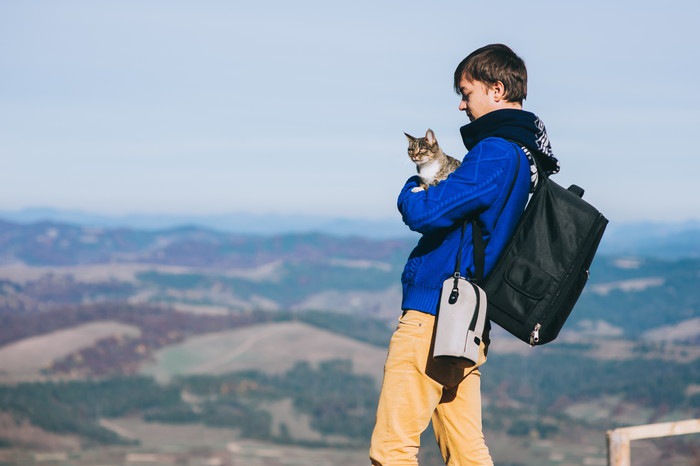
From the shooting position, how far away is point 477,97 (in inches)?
206

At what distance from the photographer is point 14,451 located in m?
127

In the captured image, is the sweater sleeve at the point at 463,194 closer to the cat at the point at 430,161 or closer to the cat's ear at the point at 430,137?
the cat at the point at 430,161

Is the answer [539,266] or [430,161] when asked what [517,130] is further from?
[430,161]

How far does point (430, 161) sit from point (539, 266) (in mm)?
1234

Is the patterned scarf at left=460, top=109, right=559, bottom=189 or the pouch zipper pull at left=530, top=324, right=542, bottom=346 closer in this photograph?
the pouch zipper pull at left=530, top=324, right=542, bottom=346

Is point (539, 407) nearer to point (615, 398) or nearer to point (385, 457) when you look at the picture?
point (615, 398)

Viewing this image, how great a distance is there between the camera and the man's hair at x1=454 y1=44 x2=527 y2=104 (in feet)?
16.8

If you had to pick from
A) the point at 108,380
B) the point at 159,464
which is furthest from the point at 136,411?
the point at 159,464

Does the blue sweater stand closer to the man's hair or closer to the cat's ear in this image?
the man's hair

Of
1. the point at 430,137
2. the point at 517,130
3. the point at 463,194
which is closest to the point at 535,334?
the point at 463,194

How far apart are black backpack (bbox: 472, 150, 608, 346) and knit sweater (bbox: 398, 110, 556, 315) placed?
0.08 m

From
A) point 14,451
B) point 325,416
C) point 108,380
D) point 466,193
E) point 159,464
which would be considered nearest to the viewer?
point 466,193

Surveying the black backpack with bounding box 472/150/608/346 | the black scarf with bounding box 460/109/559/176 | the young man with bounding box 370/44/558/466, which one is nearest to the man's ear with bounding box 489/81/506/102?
the young man with bounding box 370/44/558/466

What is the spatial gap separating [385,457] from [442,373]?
0.57m
